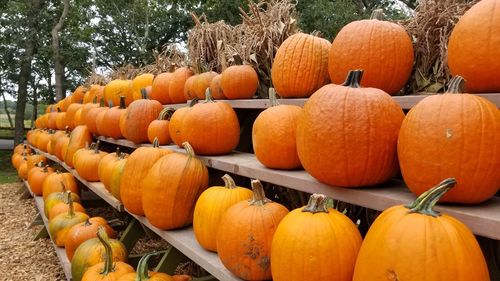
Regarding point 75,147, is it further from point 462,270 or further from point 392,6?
point 392,6

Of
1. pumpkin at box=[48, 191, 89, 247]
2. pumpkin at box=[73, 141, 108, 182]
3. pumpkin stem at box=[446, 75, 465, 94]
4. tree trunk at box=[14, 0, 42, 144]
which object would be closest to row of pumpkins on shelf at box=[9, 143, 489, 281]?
pumpkin stem at box=[446, 75, 465, 94]

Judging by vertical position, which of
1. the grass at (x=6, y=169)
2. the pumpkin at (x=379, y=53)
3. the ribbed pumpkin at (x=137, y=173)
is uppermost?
the pumpkin at (x=379, y=53)

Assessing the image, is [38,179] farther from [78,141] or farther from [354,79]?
[354,79]

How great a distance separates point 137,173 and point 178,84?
1028 mm

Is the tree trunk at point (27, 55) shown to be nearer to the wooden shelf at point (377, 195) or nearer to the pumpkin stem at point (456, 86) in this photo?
the wooden shelf at point (377, 195)

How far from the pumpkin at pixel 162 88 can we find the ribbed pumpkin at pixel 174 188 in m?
1.34

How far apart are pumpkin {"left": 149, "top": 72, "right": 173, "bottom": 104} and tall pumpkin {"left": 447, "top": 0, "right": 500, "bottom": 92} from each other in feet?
8.77

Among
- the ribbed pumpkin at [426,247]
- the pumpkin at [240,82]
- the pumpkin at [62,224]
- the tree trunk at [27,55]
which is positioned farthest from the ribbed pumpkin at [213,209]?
the tree trunk at [27,55]

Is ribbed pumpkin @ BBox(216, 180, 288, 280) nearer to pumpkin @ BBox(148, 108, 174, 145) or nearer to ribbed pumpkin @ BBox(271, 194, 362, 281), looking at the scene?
ribbed pumpkin @ BBox(271, 194, 362, 281)

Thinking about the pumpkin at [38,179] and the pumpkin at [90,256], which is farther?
the pumpkin at [38,179]

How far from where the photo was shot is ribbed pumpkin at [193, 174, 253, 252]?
81.7 inches

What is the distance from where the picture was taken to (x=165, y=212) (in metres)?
2.44

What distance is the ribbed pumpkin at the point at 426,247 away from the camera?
3.54 feet

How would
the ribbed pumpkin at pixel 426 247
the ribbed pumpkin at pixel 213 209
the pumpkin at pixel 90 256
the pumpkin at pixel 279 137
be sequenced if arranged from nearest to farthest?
the ribbed pumpkin at pixel 426 247 → the pumpkin at pixel 279 137 → the ribbed pumpkin at pixel 213 209 → the pumpkin at pixel 90 256
